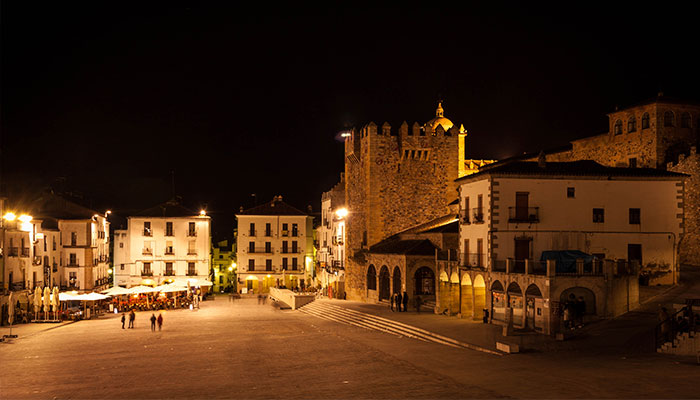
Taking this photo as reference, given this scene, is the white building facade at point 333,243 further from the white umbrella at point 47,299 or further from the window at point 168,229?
the white umbrella at point 47,299

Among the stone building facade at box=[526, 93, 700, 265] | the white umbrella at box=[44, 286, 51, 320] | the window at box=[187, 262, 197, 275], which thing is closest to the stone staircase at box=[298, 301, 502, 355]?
the white umbrella at box=[44, 286, 51, 320]

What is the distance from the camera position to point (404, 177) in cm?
5072

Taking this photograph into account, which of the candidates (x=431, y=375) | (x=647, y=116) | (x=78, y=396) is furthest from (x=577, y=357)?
(x=647, y=116)

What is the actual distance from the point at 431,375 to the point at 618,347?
7340 millimetres

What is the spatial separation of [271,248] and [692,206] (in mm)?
44836

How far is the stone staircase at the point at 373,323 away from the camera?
28344 mm

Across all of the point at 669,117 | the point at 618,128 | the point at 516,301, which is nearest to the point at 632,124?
the point at 618,128

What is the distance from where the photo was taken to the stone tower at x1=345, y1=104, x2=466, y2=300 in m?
50.2

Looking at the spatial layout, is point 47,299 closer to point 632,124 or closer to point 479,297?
point 479,297

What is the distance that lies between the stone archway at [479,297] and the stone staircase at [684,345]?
12014 millimetres

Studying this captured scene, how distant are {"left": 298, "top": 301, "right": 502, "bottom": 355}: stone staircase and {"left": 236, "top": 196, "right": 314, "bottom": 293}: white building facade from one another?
24.2m

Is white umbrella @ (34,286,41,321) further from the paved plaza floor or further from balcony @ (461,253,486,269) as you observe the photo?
balcony @ (461,253,486,269)

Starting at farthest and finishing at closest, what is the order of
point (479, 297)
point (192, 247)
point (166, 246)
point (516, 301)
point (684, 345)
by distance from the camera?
point (192, 247)
point (166, 246)
point (479, 297)
point (516, 301)
point (684, 345)

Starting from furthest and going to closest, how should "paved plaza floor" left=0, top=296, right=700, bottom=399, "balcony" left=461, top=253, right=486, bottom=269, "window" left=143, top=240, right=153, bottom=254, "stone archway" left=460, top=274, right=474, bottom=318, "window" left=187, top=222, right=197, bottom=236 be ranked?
"window" left=187, top=222, right=197, bottom=236
"window" left=143, top=240, right=153, bottom=254
"stone archway" left=460, top=274, right=474, bottom=318
"balcony" left=461, top=253, right=486, bottom=269
"paved plaza floor" left=0, top=296, right=700, bottom=399
